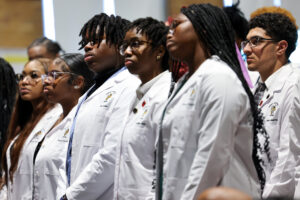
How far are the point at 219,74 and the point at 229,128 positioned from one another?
220 millimetres

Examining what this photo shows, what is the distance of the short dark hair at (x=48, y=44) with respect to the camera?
565 cm

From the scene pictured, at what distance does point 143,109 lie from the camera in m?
3.18

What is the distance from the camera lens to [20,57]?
6.21 metres

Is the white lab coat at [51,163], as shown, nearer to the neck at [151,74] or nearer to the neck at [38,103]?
the neck at [38,103]

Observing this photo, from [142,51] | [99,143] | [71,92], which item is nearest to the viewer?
[142,51]

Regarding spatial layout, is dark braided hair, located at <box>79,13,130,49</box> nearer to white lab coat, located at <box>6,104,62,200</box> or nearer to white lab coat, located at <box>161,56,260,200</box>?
white lab coat, located at <box>6,104,62,200</box>

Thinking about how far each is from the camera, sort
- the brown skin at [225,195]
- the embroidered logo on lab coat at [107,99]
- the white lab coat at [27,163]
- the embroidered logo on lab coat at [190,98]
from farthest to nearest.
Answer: the white lab coat at [27,163] < the embroidered logo on lab coat at [107,99] < the embroidered logo on lab coat at [190,98] < the brown skin at [225,195]

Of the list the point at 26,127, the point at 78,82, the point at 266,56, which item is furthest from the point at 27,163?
the point at 266,56

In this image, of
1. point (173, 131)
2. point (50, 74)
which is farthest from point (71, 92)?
point (173, 131)

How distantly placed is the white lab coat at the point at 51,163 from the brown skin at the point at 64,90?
0.16 meters

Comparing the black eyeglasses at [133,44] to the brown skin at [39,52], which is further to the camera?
the brown skin at [39,52]

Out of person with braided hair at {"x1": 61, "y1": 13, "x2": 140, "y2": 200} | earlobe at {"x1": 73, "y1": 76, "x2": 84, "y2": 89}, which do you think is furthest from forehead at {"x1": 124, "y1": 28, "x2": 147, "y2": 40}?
earlobe at {"x1": 73, "y1": 76, "x2": 84, "y2": 89}

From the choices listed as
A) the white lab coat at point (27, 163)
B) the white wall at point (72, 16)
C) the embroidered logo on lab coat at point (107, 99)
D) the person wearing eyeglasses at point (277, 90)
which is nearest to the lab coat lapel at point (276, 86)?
the person wearing eyeglasses at point (277, 90)

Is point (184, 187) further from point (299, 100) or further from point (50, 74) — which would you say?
point (50, 74)
